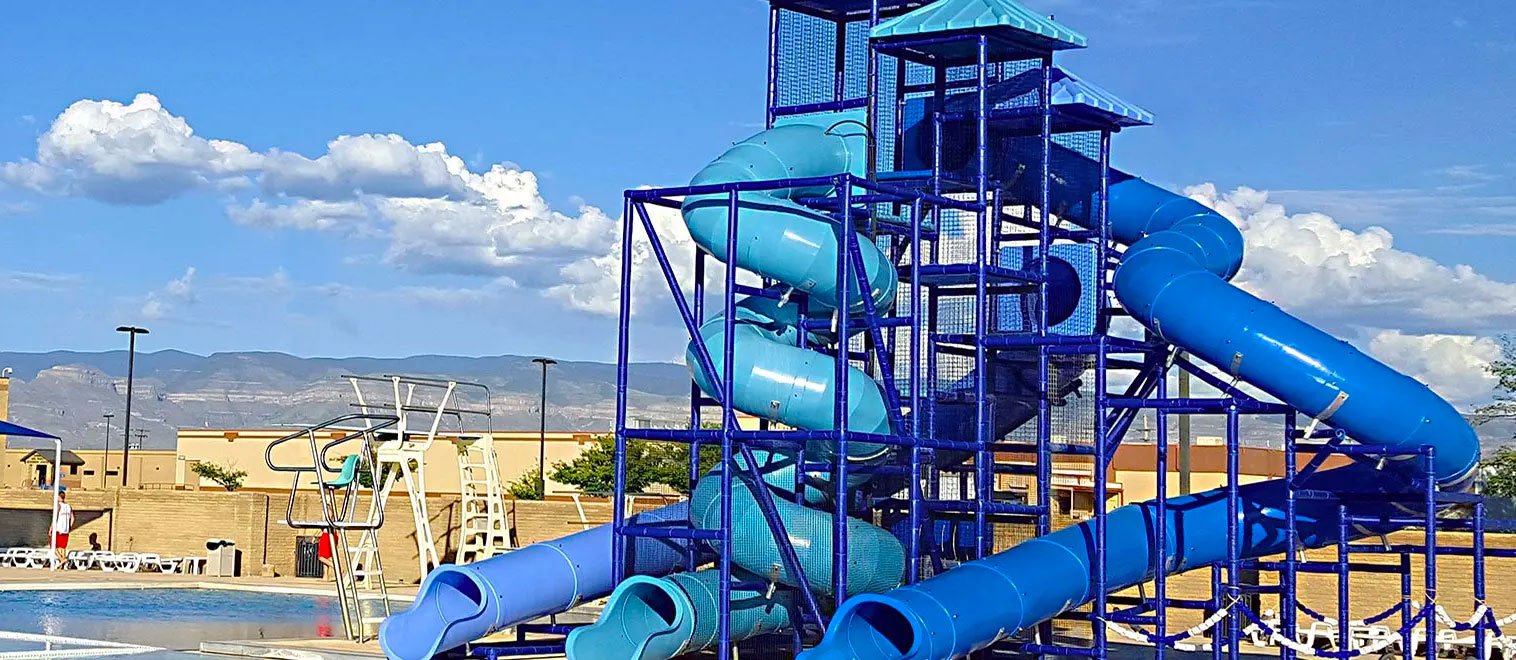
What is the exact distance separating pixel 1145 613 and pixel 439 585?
253 inches

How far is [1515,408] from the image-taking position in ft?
135

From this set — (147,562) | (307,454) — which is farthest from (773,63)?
(307,454)

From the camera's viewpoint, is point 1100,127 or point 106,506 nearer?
point 1100,127

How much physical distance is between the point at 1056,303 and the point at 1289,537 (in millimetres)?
3627

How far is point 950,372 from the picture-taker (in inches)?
737

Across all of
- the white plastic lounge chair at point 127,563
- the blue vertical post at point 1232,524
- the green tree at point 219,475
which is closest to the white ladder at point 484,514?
the white plastic lounge chair at point 127,563

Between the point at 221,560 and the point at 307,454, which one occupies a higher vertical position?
the point at 307,454

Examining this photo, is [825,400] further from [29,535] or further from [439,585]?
[29,535]

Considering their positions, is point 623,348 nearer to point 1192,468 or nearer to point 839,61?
point 839,61

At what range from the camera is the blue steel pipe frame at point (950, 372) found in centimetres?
1648

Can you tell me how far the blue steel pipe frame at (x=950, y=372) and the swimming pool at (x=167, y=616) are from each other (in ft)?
16.8

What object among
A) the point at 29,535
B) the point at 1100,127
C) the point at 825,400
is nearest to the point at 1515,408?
the point at 1100,127

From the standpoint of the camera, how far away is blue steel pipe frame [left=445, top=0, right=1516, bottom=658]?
16.5 m

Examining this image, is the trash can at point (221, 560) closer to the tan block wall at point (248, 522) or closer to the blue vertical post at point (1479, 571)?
the tan block wall at point (248, 522)
